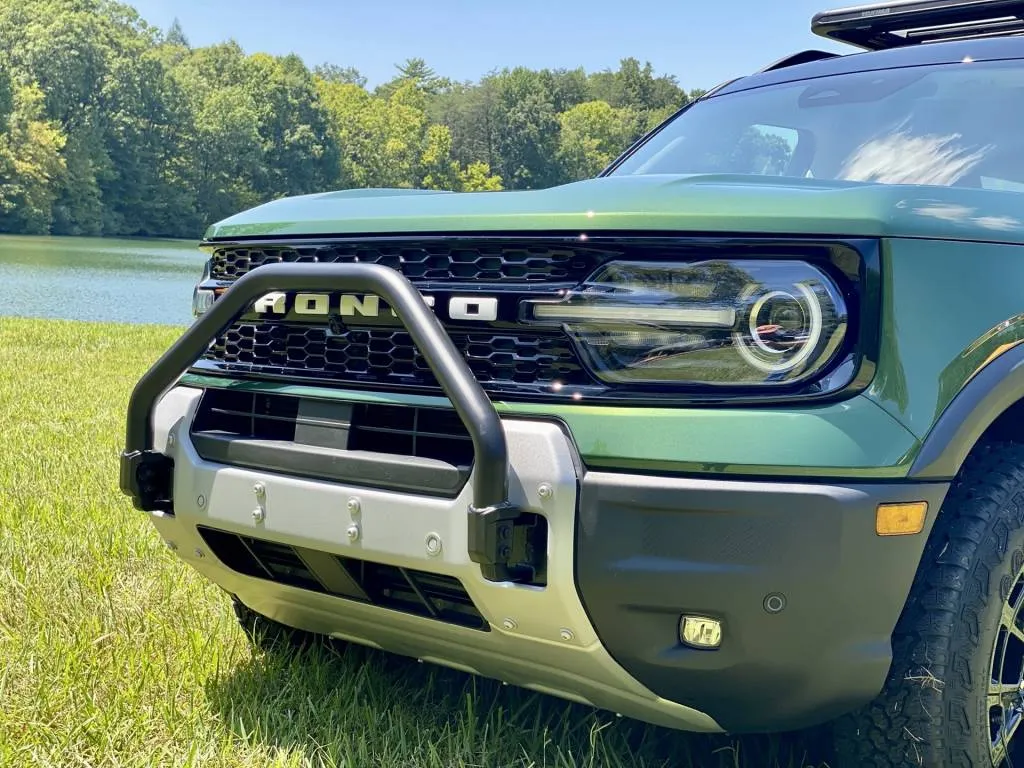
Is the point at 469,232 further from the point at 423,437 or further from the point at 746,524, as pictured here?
the point at 746,524

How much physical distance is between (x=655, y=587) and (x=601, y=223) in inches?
25.5

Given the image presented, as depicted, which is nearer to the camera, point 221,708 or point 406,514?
point 406,514

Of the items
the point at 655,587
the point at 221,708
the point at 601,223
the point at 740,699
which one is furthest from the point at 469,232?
the point at 221,708

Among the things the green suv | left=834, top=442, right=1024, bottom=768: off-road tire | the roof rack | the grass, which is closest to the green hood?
the green suv

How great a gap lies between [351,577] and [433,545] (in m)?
0.36

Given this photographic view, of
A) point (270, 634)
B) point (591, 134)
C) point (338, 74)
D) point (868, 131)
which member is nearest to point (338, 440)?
Answer: point (270, 634)

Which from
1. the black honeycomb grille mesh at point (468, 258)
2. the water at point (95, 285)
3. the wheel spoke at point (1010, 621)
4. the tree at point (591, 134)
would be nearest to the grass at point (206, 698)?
the wheel spoke at point (1010, 621)

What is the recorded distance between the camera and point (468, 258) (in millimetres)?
2031

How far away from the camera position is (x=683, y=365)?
6.01 ft

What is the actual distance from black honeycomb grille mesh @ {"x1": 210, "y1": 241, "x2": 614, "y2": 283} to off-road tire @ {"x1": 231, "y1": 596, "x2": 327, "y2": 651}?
3.70ft

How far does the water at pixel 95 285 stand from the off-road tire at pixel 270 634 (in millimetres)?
15977

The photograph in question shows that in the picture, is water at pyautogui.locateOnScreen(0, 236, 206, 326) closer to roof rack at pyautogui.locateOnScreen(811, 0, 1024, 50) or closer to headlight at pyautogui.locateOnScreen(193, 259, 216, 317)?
roof rack at pyautogui.locateOnScreen(811, 0, 1024, 50)

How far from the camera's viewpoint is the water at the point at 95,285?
19391 millimetres

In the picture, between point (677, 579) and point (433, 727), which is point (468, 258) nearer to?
point (677, 579)
